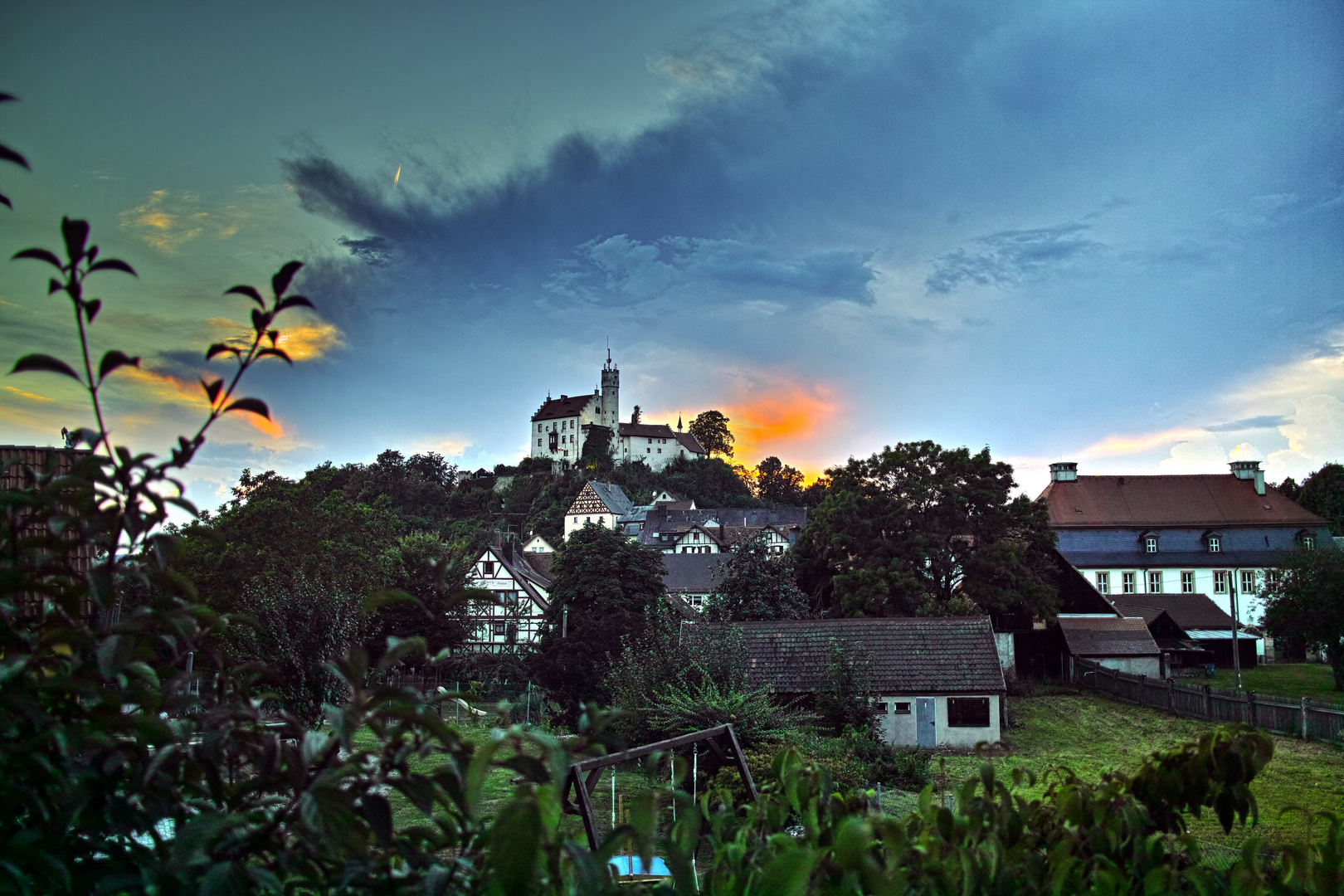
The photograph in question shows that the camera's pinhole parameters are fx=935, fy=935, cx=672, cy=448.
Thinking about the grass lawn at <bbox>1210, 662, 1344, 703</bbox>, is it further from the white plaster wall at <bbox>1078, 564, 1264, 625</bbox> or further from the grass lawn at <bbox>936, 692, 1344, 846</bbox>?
the grass lawn at <bbox>936, 692, 1344, 846</bbox>

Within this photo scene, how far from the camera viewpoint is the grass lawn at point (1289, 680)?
3353 cm

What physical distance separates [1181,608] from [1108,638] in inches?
437

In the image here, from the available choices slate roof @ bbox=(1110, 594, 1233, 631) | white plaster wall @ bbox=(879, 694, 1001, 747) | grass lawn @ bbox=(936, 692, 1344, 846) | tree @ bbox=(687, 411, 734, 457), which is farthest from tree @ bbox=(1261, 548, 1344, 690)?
tree @ bbox=(687, 411, 734, 457)

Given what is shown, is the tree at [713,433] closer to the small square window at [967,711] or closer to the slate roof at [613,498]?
the slate roof at [613,498]

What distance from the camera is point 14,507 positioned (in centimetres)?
159

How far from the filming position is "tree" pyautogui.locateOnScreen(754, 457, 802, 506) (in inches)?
4963

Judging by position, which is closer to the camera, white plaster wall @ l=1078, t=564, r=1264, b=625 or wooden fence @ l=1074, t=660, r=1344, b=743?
wooden fence @ l=1074, t=660, r=1344, b=743

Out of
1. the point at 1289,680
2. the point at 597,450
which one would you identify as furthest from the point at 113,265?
the point at 597,450

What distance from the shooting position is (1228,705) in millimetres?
26641

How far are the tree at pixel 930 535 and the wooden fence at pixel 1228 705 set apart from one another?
13.0 ft

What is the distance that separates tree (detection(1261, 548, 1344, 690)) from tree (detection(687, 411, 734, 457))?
104988 mm

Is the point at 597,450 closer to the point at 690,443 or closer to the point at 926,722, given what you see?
the point at 690,443

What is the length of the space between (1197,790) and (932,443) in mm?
37076

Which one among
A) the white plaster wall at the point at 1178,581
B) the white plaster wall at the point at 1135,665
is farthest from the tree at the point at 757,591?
the white plaster wall at the point at 1178,581
